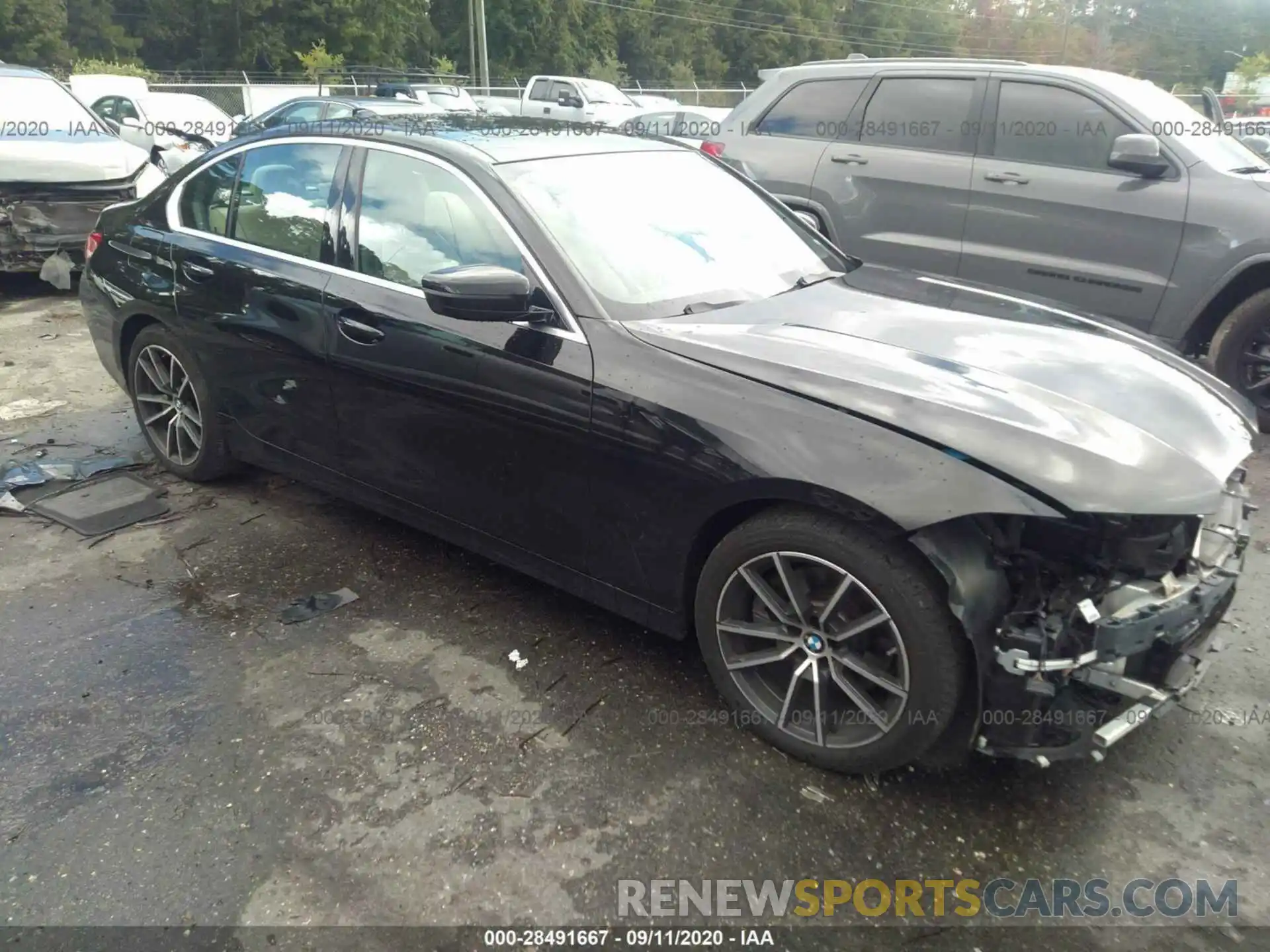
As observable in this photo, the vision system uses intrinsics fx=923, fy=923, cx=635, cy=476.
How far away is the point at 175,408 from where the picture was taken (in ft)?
14.6

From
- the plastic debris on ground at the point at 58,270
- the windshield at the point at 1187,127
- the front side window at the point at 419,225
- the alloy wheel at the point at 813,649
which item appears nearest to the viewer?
the alloy wheel at the point at 813,649

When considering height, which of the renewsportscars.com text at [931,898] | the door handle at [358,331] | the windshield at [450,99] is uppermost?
the windshield at [450,99]

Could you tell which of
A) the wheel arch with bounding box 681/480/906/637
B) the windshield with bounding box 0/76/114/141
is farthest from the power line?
the wheel arch with bounding box 681/480/906/637

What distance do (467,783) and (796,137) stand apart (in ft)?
17.8

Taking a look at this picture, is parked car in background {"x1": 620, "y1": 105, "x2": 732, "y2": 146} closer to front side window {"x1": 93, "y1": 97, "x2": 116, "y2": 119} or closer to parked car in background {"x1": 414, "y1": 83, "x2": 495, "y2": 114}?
parked car in background {"x1": 414, "y1": 83, "x2": 495, "y2": 114}

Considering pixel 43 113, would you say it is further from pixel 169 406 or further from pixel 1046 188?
pixel 1046 188

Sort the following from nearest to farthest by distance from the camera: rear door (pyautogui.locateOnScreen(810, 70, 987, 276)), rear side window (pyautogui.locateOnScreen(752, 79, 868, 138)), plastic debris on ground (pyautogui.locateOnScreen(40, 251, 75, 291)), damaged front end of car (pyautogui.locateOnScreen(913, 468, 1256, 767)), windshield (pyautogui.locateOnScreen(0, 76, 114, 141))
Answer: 1. damaged front end of car (pyautogui.locateOnScreen(913, 468, 1256, 767))
2. rear door (pyautogui.locateOnScreen(810, 70, 987, 276))
3. rear side window (pyautogui.locateOnScreen(752, 79, 868, 138))
4. plastic debris on ground (pyautogui.locateOnScreen(40, 251, 75, 291))
5. windshield (pyautogui.locateOnScreen(0, 76, 114, 141))

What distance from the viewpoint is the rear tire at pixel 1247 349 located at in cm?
507

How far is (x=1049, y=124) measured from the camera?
561 cm

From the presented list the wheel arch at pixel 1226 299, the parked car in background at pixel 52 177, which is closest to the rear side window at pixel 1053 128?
the wheel arch at pixel 1226 299

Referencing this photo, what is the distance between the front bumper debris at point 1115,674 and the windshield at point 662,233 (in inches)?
58.8

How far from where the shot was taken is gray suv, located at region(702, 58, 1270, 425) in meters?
5.13

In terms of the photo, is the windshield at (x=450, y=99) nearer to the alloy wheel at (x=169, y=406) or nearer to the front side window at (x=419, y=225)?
the alloy wheel at (x=169, y=406)

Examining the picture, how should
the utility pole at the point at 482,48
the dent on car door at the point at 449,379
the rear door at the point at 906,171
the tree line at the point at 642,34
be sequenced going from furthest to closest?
1. the tree line at the point at 642,34
2. the utility pole at the point at 482,48
3. the rear door at the point at 906,171
4. the dent on car door at the point at 449,379
